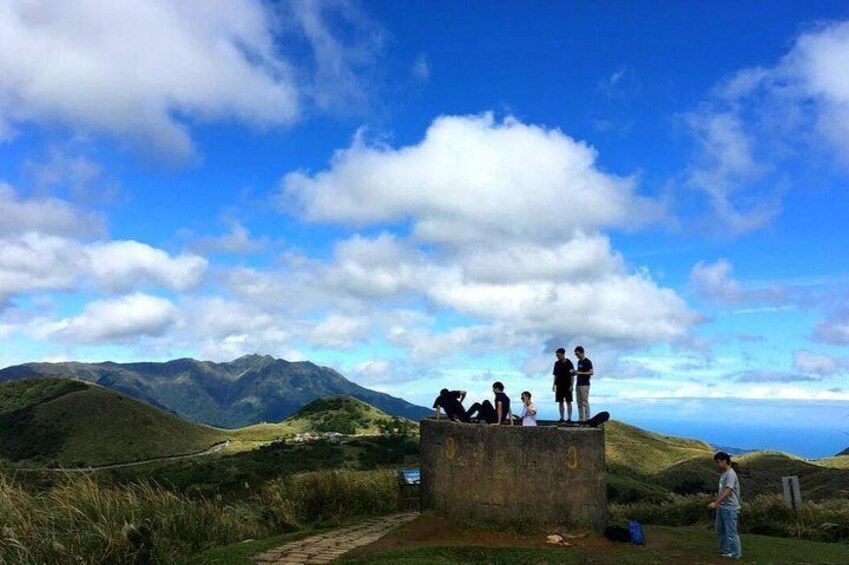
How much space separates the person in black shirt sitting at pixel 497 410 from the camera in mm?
14461

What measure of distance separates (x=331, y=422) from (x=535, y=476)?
3048 inches

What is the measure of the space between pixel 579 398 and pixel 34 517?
1089 centimetres

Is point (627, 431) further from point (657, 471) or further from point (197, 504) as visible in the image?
point (197, 504)

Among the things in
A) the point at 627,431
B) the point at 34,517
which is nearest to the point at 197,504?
the point at 34,517

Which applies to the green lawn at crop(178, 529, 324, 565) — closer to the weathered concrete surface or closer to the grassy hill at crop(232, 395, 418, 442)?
the weathered concrete surface

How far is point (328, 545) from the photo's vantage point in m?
12.6

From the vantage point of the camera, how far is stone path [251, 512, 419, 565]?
11.4 meters

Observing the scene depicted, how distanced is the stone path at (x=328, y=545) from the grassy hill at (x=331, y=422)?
6240 cm

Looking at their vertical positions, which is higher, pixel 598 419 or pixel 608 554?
pixel 598 419

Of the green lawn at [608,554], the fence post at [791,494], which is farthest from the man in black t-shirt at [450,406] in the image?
the fence post at [791,494]

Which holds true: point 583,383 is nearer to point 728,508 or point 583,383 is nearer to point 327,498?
point 728,508

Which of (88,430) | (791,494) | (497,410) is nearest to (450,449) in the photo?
(497,410)

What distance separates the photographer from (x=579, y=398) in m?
14.5

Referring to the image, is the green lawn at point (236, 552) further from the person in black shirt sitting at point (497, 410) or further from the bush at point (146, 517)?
the person in black shirt sitting at point (497, 410)
